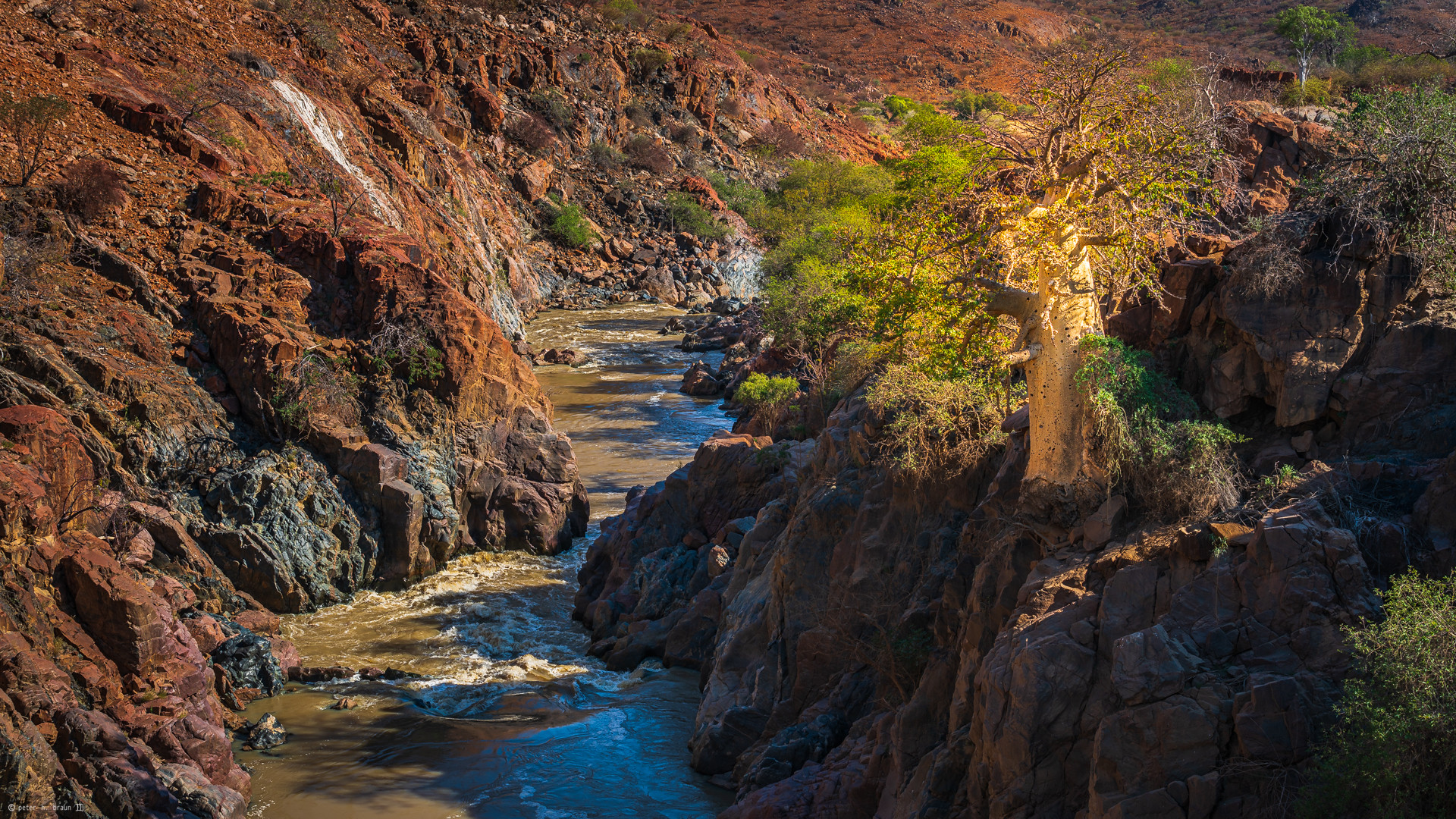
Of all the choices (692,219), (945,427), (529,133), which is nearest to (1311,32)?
(692,219)

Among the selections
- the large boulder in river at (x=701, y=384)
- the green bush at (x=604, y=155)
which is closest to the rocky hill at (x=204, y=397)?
the large boulder in river at (x=701, y=384)

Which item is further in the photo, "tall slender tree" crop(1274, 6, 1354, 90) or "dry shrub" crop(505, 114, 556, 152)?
"dry shrub" crop(505, 114, 556, 152)

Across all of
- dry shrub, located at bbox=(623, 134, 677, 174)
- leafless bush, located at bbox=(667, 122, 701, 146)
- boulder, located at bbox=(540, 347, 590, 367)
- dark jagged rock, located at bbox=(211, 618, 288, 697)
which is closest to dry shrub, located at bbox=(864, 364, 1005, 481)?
dark jagged rock, located at bbox=(211, 618, 288, 697)

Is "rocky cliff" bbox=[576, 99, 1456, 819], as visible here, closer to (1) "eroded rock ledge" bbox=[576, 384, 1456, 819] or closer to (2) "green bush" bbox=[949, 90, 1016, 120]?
(1) "eroded rock ledge" bbox=[576, 384, 1456, 819]

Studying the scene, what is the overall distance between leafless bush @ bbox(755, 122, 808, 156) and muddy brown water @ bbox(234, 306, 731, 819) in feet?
157

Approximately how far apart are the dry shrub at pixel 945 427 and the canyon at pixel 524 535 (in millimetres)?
141

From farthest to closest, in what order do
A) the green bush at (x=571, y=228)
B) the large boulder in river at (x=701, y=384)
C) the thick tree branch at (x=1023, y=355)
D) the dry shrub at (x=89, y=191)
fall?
1. the green bush at (x=571, y=228)
2. the large boulder in river at (x=701, y=384)
3. the dry shrub at (x=89, y=191)
4. the thick tree branch at (x=1023, y=355)

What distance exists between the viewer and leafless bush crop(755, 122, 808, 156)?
6209 cm

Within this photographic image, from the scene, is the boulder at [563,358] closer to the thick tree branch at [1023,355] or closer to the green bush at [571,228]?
the green bush at [571,228]

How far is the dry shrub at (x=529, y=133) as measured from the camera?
4712 centimetres

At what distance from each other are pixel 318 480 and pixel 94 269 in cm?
504

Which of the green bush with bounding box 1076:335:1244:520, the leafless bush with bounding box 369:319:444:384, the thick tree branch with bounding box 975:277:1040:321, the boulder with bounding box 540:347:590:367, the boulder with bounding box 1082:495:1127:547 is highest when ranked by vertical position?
the thick tree branch with bounding box 975:277:1040:321

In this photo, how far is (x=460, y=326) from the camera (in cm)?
1786

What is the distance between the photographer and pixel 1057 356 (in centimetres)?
816
